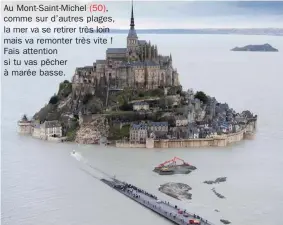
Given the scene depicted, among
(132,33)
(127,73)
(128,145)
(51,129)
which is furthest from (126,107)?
(132,33)

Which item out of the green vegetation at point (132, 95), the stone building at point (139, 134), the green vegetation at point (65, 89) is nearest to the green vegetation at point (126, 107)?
the green vegetation at point (132, 95)

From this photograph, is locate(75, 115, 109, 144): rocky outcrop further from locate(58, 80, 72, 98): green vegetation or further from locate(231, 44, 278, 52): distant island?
locate(231, 44, 278, 52): distant island

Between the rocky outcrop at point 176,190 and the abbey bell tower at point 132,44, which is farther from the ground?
the abbey bell tower at point 132,44

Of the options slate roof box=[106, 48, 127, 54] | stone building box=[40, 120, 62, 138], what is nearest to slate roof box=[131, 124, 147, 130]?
stone building box=[40, 120, 62, 138]

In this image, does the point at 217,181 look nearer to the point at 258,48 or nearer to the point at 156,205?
the point at 156,205

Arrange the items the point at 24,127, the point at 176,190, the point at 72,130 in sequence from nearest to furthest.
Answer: the point at 176,190 → the point at 72,130 → the point at 24,127

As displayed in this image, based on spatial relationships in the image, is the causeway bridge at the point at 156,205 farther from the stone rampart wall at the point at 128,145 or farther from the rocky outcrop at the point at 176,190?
the stone rampart wall at the point at 128,145
